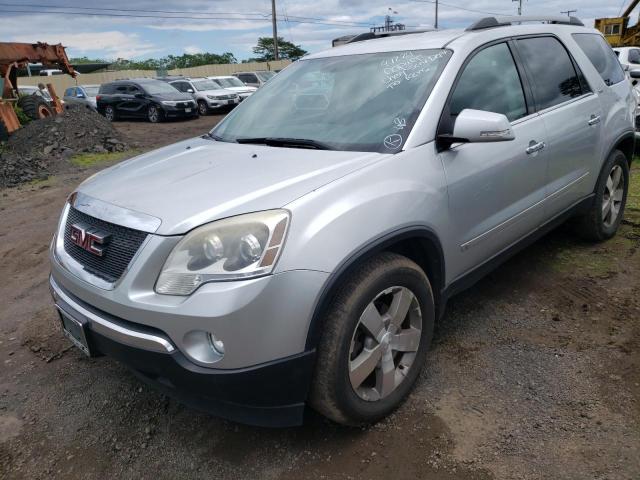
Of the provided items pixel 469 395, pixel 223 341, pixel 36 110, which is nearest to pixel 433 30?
pixel 469 395

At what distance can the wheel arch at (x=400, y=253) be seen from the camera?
2094 millimetres

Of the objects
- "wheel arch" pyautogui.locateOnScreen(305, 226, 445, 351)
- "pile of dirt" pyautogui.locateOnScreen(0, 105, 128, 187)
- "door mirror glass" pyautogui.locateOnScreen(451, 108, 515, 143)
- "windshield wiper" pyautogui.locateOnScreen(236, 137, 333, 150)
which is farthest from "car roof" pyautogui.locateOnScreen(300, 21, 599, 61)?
"pile of dirt" pyautogui.locateOnScreen(0, 105, 128, 187)

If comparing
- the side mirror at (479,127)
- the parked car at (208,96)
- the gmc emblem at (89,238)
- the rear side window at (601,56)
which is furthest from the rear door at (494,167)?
the parked car at (208,96)

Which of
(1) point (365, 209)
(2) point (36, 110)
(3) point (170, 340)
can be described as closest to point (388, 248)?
(1) point (365, 209)

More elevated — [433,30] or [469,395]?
[433,30]

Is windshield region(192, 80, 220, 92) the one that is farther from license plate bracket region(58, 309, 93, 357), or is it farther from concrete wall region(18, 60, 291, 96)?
license plate bracket region(58, 309, 93, 357)

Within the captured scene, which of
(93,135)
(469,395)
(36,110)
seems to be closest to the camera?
(469,395)

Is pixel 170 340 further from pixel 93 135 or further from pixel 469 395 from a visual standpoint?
pixel 93 135

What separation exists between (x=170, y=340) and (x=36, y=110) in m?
13.9

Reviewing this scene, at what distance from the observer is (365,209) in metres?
2.29

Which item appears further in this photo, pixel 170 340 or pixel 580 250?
pixel 580 250

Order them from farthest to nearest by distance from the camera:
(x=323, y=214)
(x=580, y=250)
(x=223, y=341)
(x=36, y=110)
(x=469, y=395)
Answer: (x=36, y=110) → (x=580, y=250) → (x=469, y=395) → (x=323, y=214) → (x=223, y=341)

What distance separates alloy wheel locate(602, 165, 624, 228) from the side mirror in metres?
2.31

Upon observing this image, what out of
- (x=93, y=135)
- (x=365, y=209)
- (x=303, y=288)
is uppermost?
(x=365, y=209)
